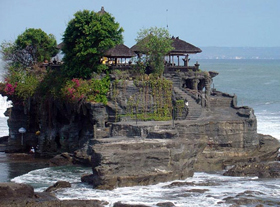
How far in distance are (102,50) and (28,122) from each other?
9.98 metres

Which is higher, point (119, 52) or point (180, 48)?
point (180, 48)

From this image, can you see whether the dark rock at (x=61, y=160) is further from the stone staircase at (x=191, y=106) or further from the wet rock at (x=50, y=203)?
the wet rock at (x=50, y=203)

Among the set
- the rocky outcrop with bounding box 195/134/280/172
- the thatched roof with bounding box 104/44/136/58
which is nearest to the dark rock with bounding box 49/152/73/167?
the thatched roof with bounding box 104/44/136/58

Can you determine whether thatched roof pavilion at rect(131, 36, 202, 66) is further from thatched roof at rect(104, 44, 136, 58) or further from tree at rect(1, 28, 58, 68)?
tree at rect(1, 28, 58, 68)

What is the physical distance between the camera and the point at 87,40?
5175 centimetres

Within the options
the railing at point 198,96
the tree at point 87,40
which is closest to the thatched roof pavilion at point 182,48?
the railing at point 198,96

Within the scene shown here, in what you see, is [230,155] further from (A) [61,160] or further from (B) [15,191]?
(B) [15,191]

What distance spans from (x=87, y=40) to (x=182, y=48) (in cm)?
816

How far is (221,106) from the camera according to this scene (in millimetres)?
54000

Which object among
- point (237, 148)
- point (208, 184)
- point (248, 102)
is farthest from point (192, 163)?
point (248, 102)

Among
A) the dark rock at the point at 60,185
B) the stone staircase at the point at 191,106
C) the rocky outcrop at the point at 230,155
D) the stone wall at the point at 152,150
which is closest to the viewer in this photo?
the stone wall at the point at 152,150

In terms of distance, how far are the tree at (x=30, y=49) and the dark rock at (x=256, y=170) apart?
2213 cm

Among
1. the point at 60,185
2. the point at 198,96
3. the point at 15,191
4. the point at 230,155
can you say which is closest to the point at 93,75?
the point at 198,96

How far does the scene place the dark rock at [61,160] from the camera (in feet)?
161
